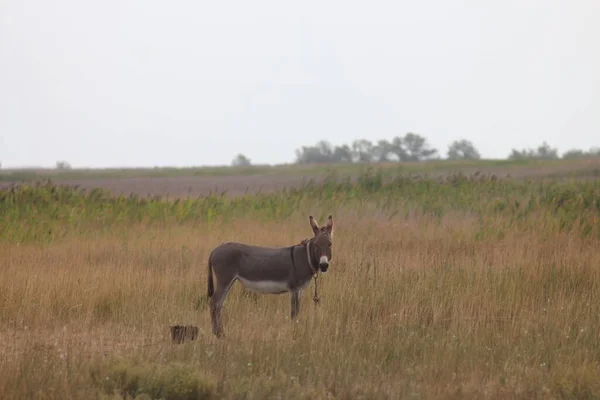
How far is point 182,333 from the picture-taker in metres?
10.4

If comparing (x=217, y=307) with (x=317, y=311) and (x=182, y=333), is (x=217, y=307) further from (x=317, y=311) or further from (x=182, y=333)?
(x=317, y=311)

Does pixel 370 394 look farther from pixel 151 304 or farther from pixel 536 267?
pixel 536 267

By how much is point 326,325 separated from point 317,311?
454mm

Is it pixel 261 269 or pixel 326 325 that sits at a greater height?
pixel 261 269

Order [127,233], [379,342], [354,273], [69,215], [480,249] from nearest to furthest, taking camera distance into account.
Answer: [379,342] < [354,273] < [480,249] < [127,233] < [69,215]

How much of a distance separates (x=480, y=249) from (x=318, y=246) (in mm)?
8150

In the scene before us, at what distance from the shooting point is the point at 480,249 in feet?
58.1

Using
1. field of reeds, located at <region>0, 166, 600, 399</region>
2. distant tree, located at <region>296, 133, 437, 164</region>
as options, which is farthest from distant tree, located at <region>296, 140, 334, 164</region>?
field of reeds, located at <region>0, 166, 600, 399</region>

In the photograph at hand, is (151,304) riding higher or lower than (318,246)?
lower

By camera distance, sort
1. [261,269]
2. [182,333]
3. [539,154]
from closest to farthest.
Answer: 1. [182,333]
2. [261,269]
3. [539,154]

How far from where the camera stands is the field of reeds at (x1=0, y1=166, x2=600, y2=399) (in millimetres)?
8727

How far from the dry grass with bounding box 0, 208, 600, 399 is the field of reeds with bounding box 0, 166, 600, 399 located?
0.03m

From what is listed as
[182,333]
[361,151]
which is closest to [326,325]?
[182,333]

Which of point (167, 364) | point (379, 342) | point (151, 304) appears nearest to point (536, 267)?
point (379, 342)
